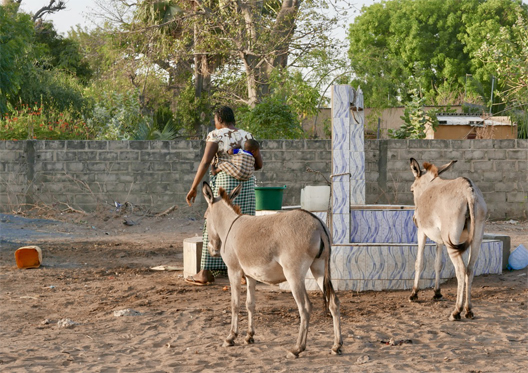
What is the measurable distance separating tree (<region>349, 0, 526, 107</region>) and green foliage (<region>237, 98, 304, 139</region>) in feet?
109

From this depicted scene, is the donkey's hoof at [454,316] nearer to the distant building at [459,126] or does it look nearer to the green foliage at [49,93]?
the distant building at [459,126]

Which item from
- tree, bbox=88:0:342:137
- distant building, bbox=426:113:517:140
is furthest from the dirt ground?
distant building, bbox=426:113:517:140

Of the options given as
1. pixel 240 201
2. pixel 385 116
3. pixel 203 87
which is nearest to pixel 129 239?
pixel 240 201

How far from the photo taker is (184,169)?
13266 millimetres

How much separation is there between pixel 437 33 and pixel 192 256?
157ft

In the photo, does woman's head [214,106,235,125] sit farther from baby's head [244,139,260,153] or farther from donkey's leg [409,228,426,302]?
donkey's leg [409,228,426,302]

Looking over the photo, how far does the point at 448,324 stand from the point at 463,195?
44.6 inches

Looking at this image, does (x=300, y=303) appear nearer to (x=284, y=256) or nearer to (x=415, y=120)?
(x=284, y=256)

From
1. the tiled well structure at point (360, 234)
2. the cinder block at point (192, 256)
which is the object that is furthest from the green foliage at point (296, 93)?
the cinder block at point (192, 256)

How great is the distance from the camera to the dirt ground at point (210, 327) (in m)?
4.37

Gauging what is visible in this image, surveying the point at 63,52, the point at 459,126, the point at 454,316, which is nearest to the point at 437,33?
the point at 459,126

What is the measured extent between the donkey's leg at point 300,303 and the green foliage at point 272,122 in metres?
10.3

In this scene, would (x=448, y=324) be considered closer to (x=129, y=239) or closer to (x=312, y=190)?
(x=312, y=190)

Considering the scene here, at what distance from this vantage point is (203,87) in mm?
26078
